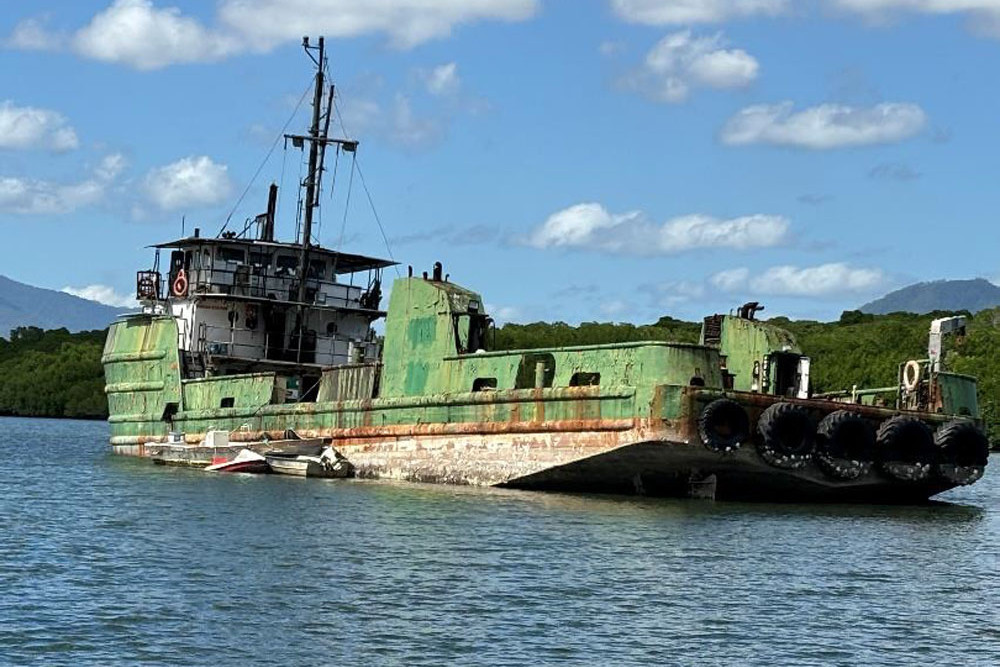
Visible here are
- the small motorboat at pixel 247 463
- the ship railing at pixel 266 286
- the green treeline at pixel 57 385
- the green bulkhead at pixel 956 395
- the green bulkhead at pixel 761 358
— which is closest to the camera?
the green bulkhead at pixel 761 358

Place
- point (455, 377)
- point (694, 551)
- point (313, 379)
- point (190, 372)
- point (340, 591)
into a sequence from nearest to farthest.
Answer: point (340, 591), point (694, 551), point (455, 377), point (313, 379), point (190, 372)

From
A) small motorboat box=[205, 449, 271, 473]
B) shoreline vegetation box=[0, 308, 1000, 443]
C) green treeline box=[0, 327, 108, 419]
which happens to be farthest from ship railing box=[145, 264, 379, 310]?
green treeline box=[0, 327, 108, 419]

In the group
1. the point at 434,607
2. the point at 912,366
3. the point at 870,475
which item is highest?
the point at 912,366

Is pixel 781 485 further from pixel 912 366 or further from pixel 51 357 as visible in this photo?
pixel 51 357

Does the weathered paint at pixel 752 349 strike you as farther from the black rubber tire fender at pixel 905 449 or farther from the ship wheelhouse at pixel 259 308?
the ship wheelhouse at pixel 259 308

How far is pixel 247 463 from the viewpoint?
29969mm

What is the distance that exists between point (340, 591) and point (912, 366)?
14.8 meters

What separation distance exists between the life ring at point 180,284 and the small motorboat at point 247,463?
5506 mm

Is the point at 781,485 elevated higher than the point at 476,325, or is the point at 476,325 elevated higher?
the point at 476,325

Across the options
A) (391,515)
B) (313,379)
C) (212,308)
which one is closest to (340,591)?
(391,515)

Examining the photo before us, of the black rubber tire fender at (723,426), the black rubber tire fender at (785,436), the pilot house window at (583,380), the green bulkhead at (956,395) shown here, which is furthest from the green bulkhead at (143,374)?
the green bulkhead at (956,395)

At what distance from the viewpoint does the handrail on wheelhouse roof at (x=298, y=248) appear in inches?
1339

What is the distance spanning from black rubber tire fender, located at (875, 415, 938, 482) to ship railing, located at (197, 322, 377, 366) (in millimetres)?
12822

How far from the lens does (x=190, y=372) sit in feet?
114
